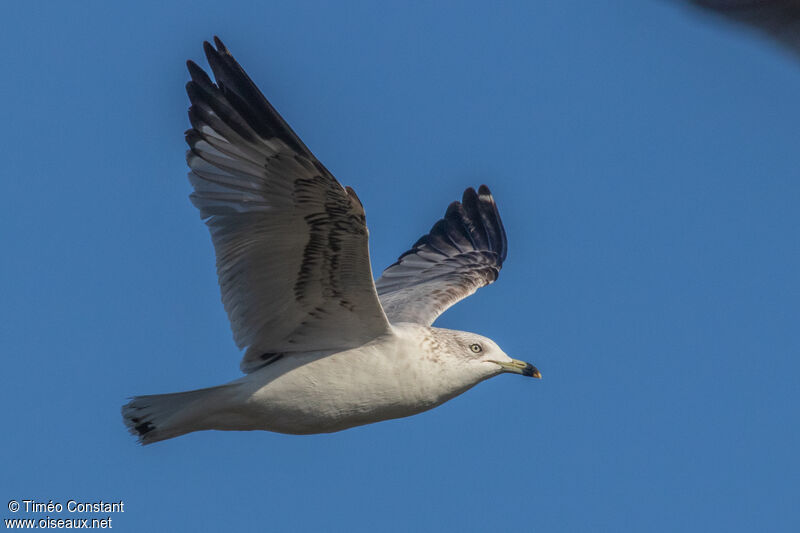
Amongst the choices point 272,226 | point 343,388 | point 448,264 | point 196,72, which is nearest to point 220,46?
point 196,72

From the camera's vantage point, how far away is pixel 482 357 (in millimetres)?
6793

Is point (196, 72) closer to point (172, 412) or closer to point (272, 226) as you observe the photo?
point (272, 226)

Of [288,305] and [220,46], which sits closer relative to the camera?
[220,46]

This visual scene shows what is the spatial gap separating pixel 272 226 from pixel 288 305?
2.05 ft

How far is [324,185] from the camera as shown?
5773 millimetres

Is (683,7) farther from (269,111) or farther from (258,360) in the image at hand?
(258,360)

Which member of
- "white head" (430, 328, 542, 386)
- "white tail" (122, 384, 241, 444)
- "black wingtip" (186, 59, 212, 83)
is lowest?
"white tail" (122, 384, 241, 444)

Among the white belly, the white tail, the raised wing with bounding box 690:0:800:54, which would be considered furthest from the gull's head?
the raised wing with bounding box 690:0:800:54

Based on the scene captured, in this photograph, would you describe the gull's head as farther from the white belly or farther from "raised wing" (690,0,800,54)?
"raised wing" (690,0,800,54)

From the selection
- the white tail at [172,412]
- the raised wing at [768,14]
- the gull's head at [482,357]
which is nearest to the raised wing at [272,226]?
the white tail at [172,412]

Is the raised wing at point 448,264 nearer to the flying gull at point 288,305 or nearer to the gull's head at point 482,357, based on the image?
the gull's head at point 482,357

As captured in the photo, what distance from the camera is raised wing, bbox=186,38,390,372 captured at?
5.85 metres

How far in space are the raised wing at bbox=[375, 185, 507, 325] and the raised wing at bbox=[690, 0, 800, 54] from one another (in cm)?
675

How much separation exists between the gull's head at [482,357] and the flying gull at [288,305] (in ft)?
0.03
